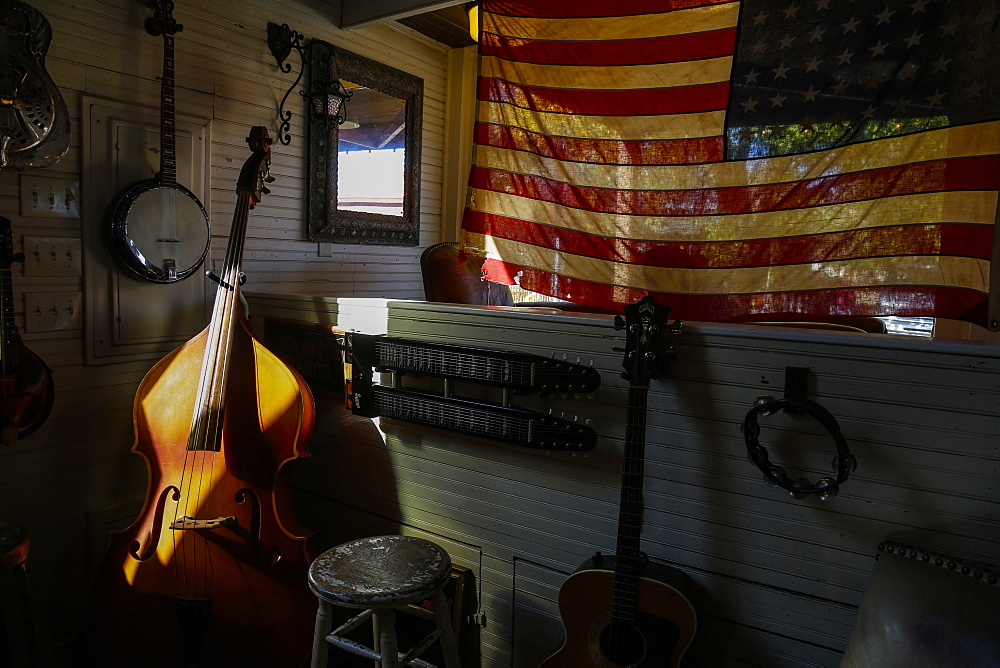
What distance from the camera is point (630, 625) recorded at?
1.88m

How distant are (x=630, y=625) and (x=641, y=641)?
6 cm

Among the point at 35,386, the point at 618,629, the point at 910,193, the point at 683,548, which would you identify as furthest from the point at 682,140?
the point at 35,386

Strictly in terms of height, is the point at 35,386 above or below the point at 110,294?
below

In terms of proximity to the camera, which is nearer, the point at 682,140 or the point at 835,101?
the point at 835,101

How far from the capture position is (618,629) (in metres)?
1.89

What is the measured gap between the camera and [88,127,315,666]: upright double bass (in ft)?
7.31

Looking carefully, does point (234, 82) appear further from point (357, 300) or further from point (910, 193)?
point (910, 193)

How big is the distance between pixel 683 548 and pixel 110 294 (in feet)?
8.33

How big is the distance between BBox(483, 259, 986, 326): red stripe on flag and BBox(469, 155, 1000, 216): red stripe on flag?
29 cm

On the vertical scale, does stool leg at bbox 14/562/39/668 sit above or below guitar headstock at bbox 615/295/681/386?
below

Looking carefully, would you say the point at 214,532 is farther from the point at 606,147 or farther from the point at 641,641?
the point at 606,147

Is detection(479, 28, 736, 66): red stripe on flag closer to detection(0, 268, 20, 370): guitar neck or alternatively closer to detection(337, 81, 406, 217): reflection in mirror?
detection(337, 81, 406, 217): reflection in mirror

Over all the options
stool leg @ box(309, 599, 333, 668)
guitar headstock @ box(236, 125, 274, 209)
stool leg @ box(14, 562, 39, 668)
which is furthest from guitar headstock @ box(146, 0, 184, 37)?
stool leg @ box(309, 599, 333, 668)

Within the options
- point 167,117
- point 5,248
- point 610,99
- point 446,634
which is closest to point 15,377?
point 5,248
